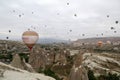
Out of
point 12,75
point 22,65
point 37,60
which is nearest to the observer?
point 12,75

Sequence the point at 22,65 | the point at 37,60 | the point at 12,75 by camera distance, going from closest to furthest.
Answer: the point at 12,75 → the point at 22,65 → the point at 37,60

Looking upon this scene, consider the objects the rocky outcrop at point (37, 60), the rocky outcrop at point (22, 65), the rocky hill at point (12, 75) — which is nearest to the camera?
the rocky hill at point (12, 75)

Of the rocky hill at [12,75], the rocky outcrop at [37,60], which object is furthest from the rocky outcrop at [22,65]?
the rocky outcrop at [37,60]

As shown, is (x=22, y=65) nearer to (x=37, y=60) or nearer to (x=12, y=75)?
(x=12, y=75)

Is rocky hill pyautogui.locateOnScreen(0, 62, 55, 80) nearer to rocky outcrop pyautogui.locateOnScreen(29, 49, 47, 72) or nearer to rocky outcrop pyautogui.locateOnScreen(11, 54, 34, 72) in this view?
rocky outcrop pyautogui.locateOnScreen(11, 54, 34, 72)

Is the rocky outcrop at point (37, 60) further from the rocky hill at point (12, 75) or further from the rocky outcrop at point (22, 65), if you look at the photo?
the rocky hill at point (12, 75)

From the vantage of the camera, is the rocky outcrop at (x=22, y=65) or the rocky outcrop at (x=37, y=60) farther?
the rocky outcrop at (x=37, y=60)

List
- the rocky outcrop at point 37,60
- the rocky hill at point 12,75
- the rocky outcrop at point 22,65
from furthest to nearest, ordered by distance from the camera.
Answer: the rocky outcrop at point 37,60 < the rocky outcrop at point 22,65 < the rocky hill at point 12,75

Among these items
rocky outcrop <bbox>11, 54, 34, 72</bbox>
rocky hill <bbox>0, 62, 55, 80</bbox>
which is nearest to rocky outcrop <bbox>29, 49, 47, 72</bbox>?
rocky outcrop <bbox>11, 54, 34, 72</bbox>

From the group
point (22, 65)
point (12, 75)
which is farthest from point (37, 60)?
point (12, 75)

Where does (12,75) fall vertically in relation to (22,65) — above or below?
above

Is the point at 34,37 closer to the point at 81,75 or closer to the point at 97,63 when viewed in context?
the point at 81,75

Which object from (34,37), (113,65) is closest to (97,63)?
(113,65)
